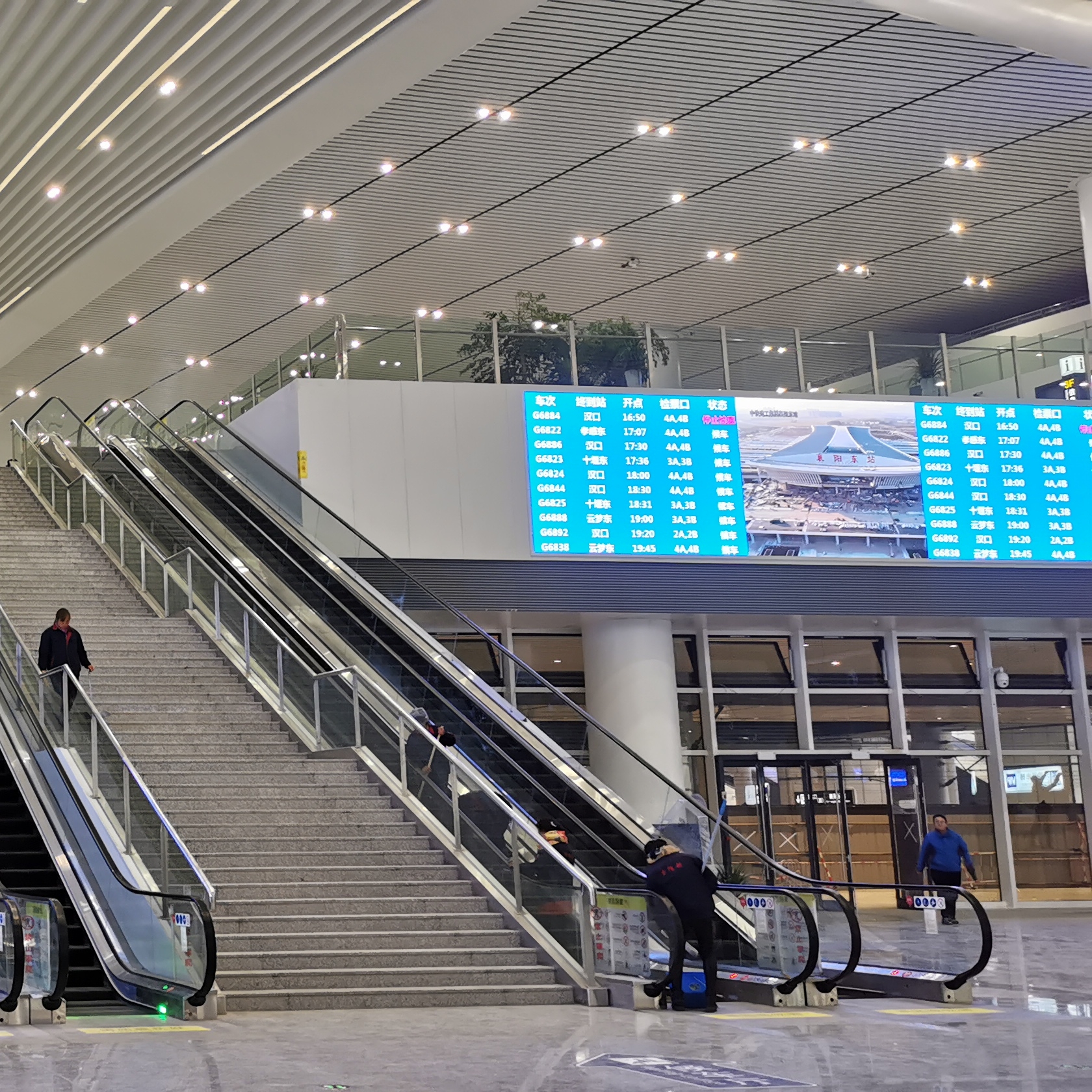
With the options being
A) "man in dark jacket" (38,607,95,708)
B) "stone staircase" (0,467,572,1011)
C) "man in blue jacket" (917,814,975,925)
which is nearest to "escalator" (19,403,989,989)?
"stone staircase" (0,467,572,1011)

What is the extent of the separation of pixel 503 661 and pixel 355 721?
14.7ft

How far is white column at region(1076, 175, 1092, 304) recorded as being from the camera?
1655cm

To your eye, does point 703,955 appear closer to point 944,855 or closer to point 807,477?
point 944,855

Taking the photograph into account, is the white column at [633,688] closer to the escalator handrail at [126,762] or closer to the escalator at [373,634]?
the escalator at [373,634]

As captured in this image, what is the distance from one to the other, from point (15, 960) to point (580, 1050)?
3.11 meters

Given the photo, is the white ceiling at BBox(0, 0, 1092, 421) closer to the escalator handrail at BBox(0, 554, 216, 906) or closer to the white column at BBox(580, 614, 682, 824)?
the escalator handrail at BBox(0, 554, 216, 906)

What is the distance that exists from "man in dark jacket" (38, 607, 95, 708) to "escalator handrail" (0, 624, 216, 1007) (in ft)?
2.50

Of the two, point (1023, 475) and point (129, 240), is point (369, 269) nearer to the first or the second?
point (129, 240)

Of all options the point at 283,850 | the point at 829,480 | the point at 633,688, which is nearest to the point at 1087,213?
the point at 829,480

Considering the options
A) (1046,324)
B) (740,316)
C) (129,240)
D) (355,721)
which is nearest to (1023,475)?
(1046,324)

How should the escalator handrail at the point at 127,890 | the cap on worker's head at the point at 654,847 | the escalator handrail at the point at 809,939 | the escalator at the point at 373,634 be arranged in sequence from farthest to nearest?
the escalator at the point at 373,634, the cap on worker's head at the point at 654,847, the escalator handrail at the point at 809,939, the escalator handrail at the point at 127,890

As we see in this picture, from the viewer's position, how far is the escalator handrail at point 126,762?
868cm

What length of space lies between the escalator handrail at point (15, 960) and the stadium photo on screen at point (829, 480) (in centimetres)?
992

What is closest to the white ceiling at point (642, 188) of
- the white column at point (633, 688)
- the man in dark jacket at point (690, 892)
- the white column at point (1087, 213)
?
the white column at point (1087, 213)
